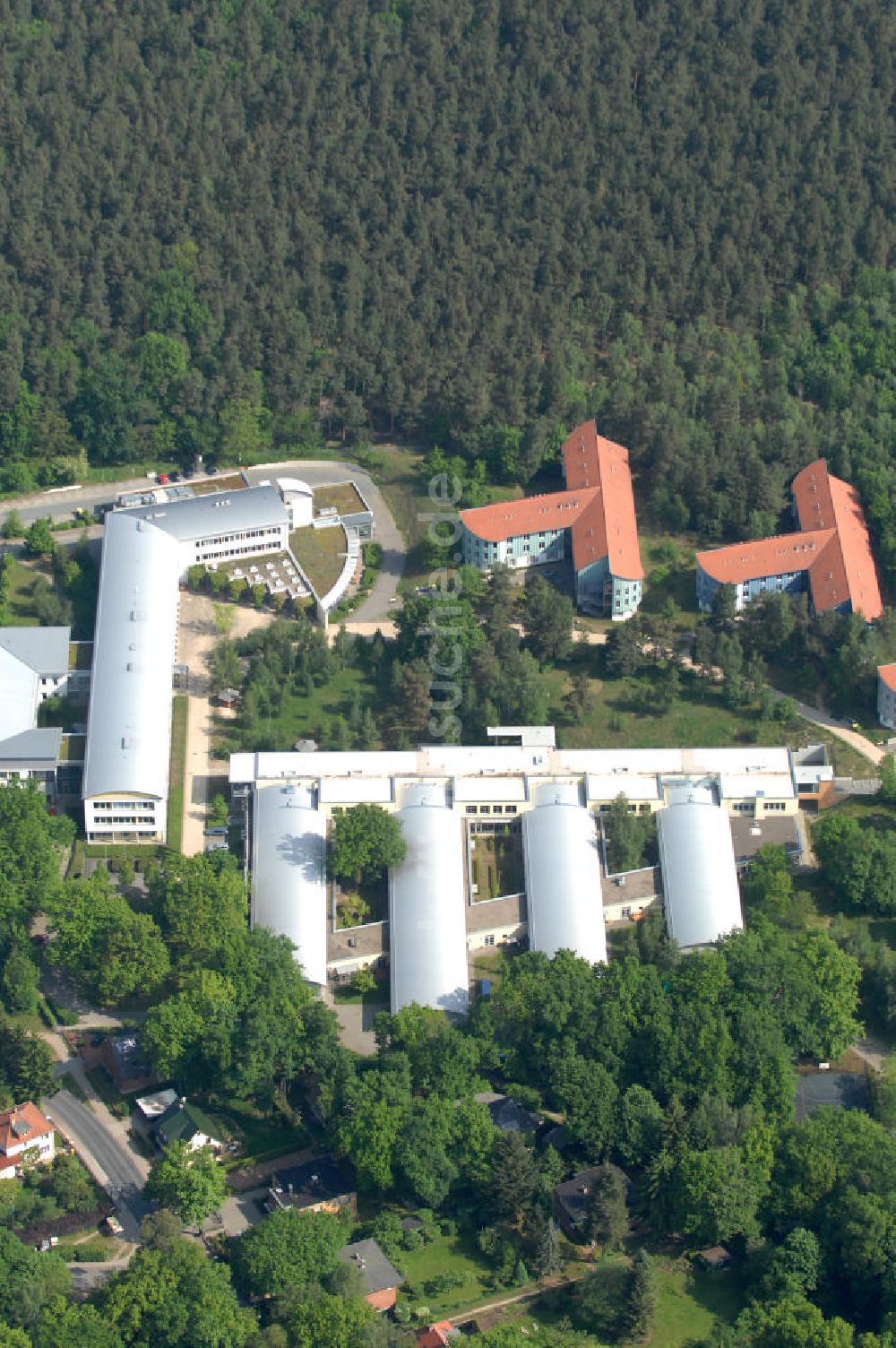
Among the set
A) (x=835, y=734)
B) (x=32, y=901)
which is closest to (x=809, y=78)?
(x=835, y=734)

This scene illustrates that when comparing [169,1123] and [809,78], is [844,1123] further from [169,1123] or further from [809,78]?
[809,78]

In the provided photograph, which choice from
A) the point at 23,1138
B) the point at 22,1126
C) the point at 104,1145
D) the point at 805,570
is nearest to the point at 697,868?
the point at 805,570

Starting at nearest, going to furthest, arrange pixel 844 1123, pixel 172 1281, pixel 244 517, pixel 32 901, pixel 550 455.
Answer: pixel 172 1281 → pixel 844 1123 → pixel 32 901 → pixel 244 517 → pixel 550 455

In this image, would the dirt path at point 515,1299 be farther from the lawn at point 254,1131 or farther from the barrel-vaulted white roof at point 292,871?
the barrel-vaulted white roof at point 292,871

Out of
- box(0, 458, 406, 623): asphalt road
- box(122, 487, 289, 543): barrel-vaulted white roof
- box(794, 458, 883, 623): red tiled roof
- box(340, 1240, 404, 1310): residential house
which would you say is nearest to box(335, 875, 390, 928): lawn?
box(340, 1240, 404, 1310): residential house

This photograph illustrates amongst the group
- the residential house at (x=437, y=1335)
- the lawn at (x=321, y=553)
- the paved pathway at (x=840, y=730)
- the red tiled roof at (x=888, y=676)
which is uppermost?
the lawn at (x=321, y=553)

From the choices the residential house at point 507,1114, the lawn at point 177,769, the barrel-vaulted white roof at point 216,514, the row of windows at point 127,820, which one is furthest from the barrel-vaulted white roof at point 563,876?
the barrel-vaulted white roof at point 216,514
